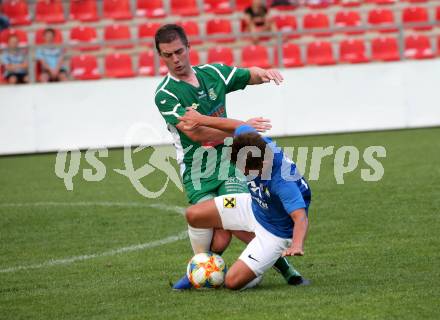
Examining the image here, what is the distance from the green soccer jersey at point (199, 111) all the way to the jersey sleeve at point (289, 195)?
92 cm

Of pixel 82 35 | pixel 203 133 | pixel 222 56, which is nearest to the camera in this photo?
pixel 203 133

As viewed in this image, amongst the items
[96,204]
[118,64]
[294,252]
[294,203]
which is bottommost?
[96,204]

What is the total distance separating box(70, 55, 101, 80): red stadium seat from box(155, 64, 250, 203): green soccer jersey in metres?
10.6

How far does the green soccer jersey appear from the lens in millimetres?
7527

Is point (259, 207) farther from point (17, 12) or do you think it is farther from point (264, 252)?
point (17, 12)

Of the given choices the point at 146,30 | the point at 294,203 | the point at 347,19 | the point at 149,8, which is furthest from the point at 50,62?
the point at 294,203

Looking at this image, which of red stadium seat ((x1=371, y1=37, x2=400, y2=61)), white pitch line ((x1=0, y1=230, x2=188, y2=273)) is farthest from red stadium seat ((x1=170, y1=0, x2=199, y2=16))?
white pitch line ((x1=0, y1=230, x2=188, y2=273))

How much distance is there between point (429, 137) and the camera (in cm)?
1655

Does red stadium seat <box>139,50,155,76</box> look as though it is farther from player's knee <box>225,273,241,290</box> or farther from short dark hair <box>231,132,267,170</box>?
short dark hair <box>231,132,267,170</box>

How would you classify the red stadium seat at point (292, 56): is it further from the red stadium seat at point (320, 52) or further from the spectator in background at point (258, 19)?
the spectator in background at point (258, 19)

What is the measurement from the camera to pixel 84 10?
68.4 ft

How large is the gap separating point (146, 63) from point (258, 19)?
2.35 metres

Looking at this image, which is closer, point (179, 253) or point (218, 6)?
point (179, 253)

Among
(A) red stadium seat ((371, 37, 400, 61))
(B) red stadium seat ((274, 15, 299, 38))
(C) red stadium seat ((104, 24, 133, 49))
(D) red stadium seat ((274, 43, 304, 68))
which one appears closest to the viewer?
(D) red stadium seat ((274, 43, 304, 68))
